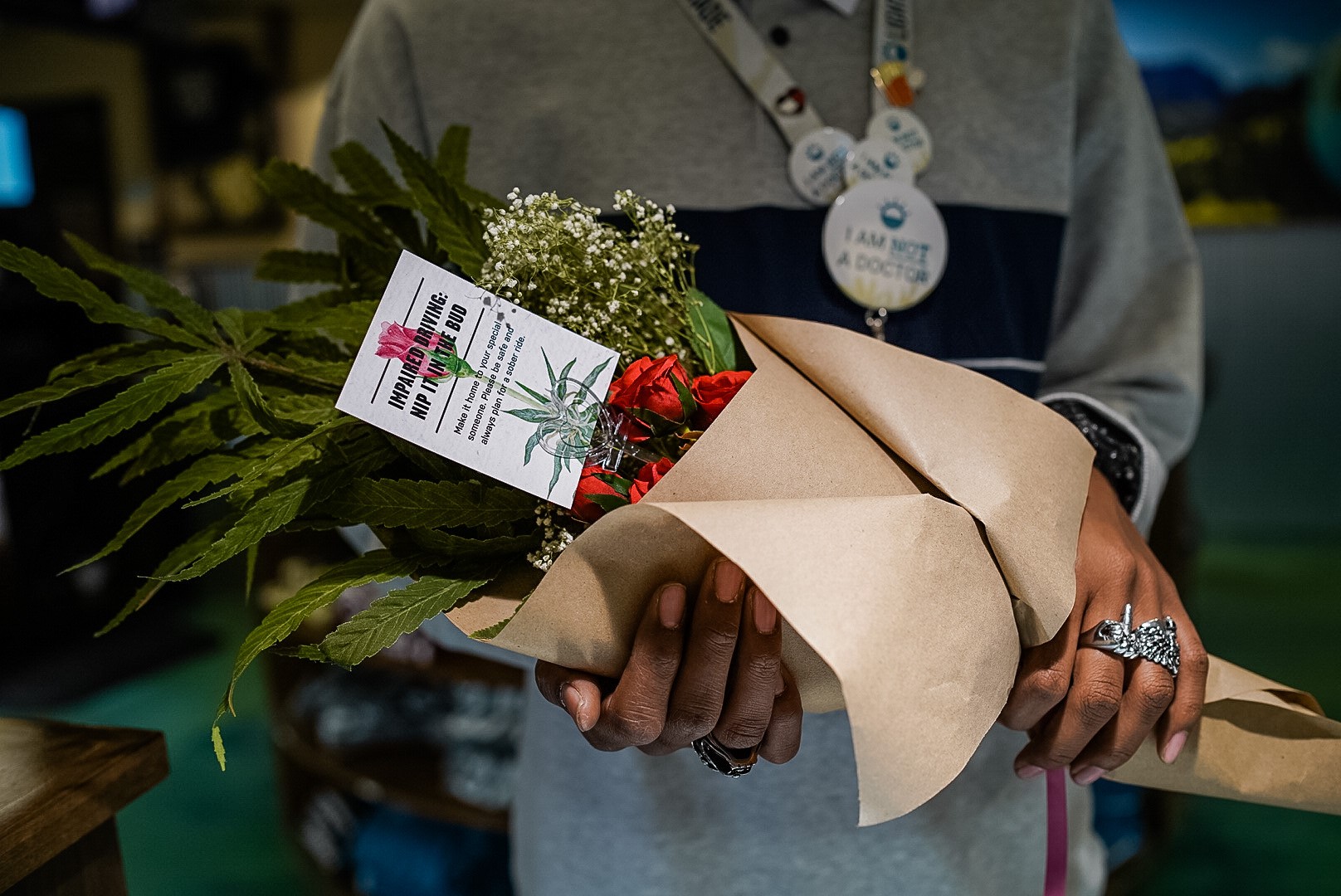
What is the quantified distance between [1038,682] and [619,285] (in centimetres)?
41

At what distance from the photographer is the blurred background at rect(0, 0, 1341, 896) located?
2.02 m

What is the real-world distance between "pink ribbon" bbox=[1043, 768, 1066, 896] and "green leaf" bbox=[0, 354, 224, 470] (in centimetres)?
76

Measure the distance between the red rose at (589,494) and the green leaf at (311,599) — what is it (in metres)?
0.12

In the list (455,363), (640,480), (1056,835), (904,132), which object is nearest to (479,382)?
(455,363)

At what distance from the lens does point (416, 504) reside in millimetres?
608

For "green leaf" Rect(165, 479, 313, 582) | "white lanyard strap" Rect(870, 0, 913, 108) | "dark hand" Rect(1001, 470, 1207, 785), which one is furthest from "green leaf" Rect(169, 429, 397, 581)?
"white lanyard strap" Rect(870, 0, 913, 108)

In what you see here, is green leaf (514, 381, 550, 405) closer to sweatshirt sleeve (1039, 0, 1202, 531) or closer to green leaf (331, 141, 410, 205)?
green leaf (331, 141, 410, 205)

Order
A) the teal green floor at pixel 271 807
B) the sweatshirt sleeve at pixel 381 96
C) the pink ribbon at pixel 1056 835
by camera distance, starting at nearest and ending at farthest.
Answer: the pink ribbon at pixel 1056 835 → the sweatshirt sleeve at pixel 381 96 → the teal green floor at pixel 271 807

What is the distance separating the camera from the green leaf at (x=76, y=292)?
607 millimetres

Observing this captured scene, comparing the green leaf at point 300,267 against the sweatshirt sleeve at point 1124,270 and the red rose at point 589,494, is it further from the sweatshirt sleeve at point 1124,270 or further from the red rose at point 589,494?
the sweatshirt sleeve at point 1124,270

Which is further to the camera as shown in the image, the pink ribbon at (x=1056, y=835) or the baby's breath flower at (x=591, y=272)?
the pink ribbon at (x=1056, y=835)

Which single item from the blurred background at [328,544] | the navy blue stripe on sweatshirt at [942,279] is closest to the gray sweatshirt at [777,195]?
the navy blue stripe on sweatshirt at [942,279]

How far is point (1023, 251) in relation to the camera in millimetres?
961

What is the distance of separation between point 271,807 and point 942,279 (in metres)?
2.37
